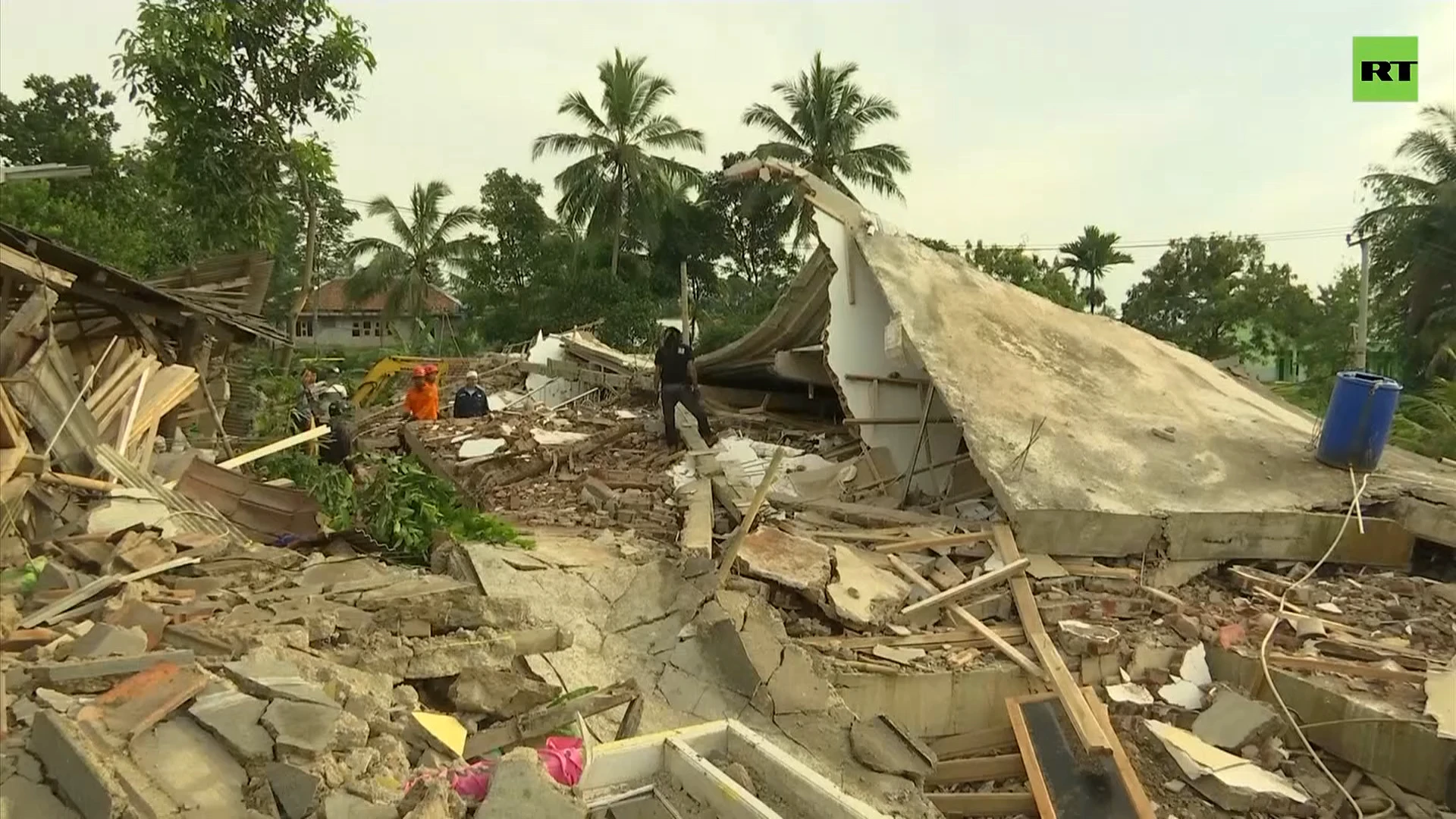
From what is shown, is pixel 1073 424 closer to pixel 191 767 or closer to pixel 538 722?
pixel 538 722

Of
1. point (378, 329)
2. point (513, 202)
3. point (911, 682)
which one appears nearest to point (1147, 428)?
point (911, 682)

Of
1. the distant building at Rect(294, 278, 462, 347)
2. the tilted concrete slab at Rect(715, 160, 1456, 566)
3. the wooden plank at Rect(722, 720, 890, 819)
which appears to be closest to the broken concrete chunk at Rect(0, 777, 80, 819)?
the wooden plank at Rect(722, 720, 890, 819)


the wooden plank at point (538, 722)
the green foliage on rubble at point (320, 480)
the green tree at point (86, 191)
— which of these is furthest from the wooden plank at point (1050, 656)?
the green tree at point (86, 191)

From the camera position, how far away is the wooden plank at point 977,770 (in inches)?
199

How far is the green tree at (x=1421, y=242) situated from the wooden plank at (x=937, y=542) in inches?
792

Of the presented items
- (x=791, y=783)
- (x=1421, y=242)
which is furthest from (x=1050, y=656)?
(x=1421, y=242)

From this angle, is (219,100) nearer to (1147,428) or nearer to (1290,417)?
(1147,428)

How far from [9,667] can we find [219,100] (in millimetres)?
9864

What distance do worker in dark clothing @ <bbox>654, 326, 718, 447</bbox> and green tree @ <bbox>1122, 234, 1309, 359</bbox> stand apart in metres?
23.0

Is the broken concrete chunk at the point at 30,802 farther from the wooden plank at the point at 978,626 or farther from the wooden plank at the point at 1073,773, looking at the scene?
the wooden plank at the point at 978,626

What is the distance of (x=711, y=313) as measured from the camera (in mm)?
29766

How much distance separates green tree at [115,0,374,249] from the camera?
10.3m

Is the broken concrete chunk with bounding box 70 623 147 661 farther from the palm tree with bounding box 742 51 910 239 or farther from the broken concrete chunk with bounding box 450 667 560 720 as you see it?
the palm tree with bounding box 742 51 910 239

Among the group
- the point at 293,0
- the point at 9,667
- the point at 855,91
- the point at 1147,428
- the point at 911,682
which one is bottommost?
the point at 911,682
